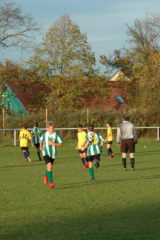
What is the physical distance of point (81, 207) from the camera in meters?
12.2

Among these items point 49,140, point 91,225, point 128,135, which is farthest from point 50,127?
point 91,225

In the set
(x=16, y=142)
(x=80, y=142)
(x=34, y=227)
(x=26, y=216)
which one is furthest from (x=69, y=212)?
(x=16, y=142)

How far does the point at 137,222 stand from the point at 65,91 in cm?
5144

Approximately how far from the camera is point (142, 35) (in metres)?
66.2

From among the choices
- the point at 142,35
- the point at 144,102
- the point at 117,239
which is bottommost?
the point at 117,239

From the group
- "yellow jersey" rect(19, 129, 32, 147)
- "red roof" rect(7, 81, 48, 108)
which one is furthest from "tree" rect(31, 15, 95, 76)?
"yellow jersey" rect(19, 129, 32, 147)

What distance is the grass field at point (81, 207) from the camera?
9.34 meters

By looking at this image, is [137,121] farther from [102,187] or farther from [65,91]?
[102,187]

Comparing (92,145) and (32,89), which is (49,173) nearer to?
(92,145)

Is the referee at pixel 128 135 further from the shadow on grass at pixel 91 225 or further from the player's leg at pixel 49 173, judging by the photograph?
the shadow on grass at pixel 91 225

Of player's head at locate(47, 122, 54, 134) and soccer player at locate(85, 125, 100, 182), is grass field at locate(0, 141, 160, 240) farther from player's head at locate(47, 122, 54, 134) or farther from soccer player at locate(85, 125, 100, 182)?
player's head at locate(47, 122, 54, 134)

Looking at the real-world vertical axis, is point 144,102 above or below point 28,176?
above

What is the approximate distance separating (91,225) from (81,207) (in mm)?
2169

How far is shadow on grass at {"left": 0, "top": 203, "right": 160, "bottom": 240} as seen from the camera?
29.6 ft
